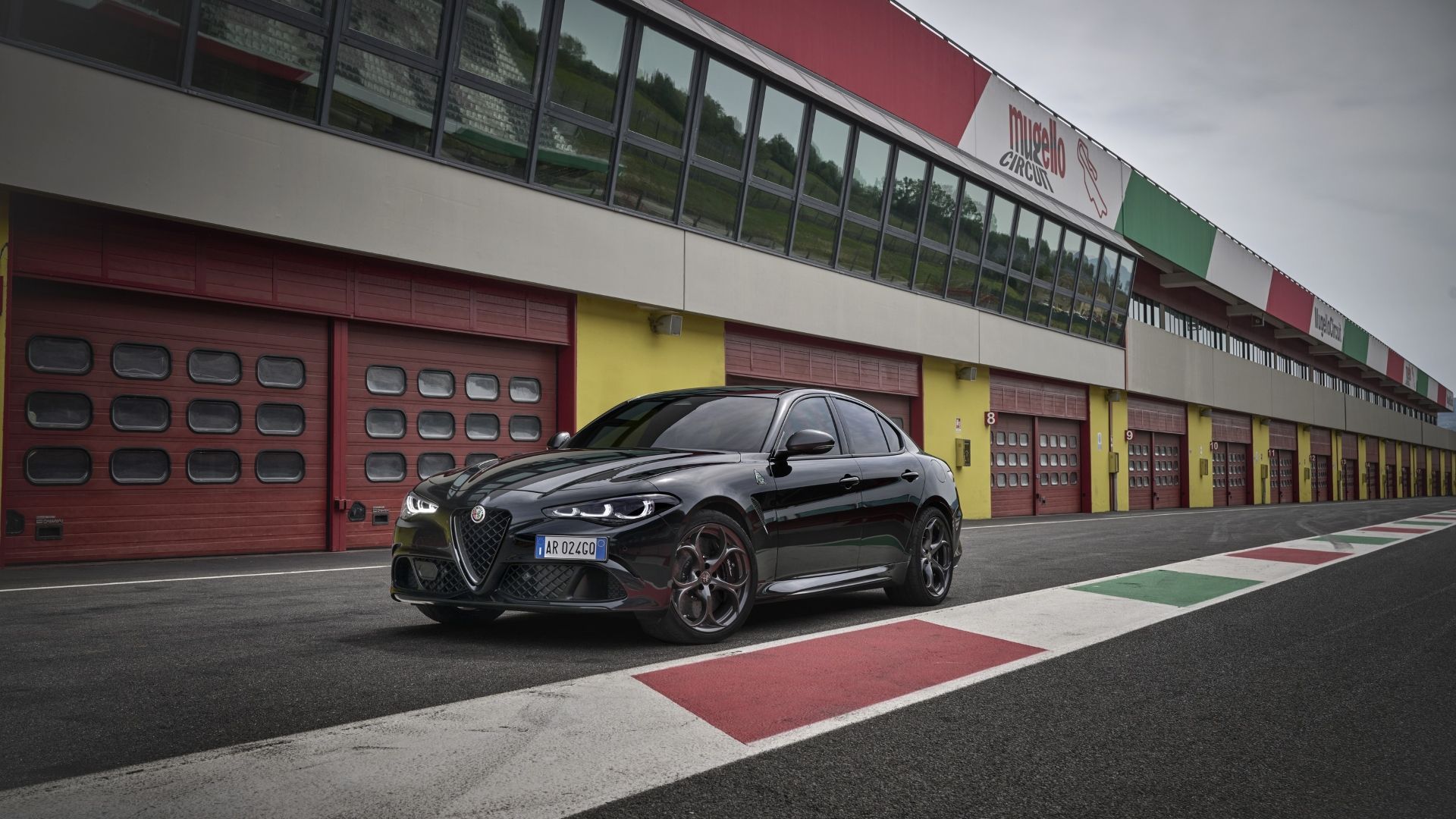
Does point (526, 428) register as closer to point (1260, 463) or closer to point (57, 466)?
point (57, 466)

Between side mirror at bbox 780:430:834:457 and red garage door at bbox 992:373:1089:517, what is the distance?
1947cm

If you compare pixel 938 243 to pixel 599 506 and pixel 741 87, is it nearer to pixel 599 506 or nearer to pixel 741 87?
pixel 741 87

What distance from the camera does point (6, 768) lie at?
2.87 m

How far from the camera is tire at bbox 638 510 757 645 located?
483 centimetres

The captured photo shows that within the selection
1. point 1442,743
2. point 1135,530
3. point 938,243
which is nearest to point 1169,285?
point 938,243

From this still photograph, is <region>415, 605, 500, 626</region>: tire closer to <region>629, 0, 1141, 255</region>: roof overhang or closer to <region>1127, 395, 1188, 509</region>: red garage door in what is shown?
<region>629, 0, 1141, 255</region>: roof overhang

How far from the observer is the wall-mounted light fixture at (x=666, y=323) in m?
15.1

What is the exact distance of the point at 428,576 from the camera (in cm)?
493

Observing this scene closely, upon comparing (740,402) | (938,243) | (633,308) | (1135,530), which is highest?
(938,243)

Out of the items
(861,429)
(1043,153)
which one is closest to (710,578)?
(861,429)

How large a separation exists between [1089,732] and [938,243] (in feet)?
62.7

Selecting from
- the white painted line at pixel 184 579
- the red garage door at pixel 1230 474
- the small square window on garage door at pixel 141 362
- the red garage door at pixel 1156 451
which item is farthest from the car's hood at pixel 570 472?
the red garage door at pixel 1230 474

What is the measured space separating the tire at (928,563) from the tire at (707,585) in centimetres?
171

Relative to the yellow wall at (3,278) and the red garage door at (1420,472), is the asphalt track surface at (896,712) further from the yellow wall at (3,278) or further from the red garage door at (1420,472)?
the red garage door at (1420,472)
